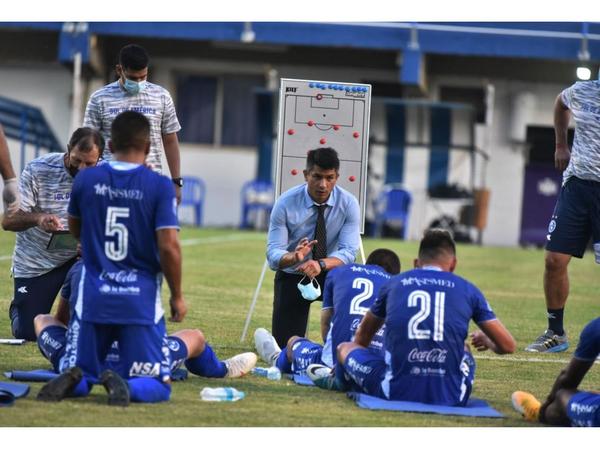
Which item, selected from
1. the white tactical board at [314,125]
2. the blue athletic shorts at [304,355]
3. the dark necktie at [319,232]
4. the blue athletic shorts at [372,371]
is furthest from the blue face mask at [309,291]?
the blue athletic shorts at [372,371]

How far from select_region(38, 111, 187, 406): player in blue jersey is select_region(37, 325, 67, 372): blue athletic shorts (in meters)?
0.56

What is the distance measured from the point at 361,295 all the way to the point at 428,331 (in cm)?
113

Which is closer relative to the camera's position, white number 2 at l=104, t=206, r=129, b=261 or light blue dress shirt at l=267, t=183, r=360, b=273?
white number 2 at l=104, t=206, r=129, b=261

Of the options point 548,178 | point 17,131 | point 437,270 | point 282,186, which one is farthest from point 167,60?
point 437,270

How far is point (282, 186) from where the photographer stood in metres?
10.2

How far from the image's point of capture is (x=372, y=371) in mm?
6926

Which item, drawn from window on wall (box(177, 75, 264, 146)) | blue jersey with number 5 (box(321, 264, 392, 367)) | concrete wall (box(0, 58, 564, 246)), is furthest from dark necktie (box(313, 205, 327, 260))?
window on wall (box(177, 75, 264, 146))

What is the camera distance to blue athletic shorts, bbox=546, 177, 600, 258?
936cm

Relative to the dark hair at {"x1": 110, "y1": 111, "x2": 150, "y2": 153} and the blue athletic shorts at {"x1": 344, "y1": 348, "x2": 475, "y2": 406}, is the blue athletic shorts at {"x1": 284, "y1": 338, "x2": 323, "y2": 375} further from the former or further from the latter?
the dark hair at {"x1": 110, "y1": 111, "x2": 150, "y2": 153}

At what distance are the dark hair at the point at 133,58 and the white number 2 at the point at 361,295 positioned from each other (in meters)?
2.52

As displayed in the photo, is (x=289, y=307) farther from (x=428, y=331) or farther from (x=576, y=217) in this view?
(x=428, y=331)

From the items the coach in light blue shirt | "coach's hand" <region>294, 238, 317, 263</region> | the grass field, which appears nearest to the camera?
the grass field

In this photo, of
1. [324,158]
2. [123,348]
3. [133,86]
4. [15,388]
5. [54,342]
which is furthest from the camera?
[133,86]

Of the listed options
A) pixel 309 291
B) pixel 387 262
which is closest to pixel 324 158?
pixel 387 262
